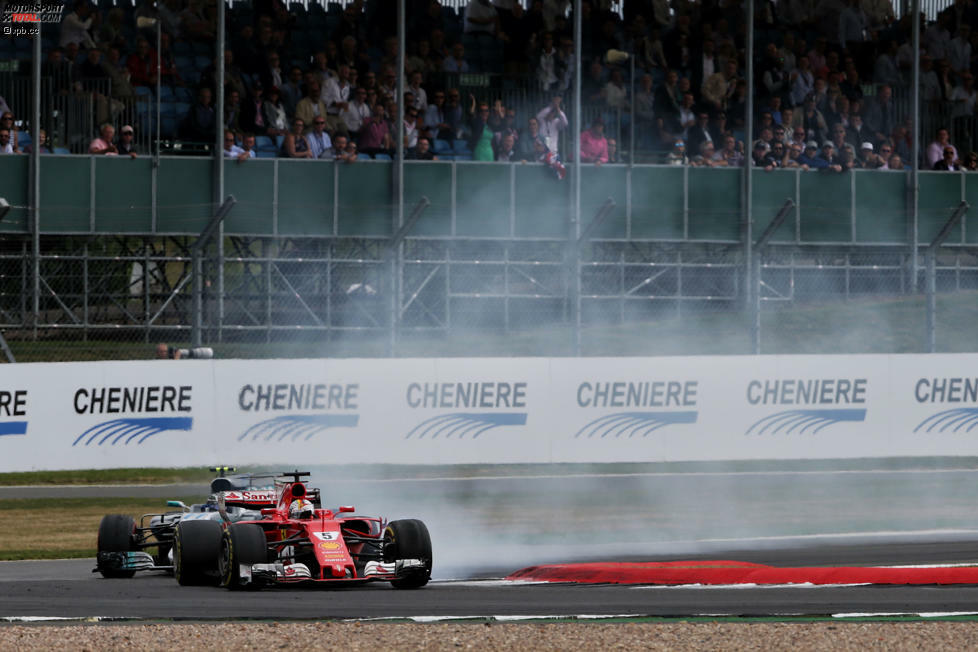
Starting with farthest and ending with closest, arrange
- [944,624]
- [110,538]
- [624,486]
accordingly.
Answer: [624,486] → [110,538] → [944,624]

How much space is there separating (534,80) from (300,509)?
551 inches

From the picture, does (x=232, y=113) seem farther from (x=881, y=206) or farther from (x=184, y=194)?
(x=881, y=206)

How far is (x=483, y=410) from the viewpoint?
18.2 m

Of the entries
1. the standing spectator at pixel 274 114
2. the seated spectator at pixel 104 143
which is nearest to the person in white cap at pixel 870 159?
the standing spectator at pixel 274 114

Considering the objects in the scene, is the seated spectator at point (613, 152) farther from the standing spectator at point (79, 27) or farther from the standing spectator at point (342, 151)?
the standing spectator at point (79, 27)

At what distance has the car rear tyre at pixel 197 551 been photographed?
10.7 metres

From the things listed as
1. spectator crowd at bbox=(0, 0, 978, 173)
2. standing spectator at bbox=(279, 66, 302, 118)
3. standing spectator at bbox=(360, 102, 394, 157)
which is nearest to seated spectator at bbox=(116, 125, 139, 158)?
spectator crowd at bbox=(0, 0, 978, 173)

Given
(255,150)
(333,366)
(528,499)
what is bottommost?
(528,499)

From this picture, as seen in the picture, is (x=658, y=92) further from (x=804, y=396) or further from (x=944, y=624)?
(x=944, y=624)

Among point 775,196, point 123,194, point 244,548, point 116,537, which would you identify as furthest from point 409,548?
point 775,196

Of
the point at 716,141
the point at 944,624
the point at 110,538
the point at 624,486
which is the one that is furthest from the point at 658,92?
the point at 944,624

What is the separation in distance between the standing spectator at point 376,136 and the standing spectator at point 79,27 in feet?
13.8

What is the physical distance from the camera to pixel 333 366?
17797 mm

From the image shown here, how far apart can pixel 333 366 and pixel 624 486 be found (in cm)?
385
